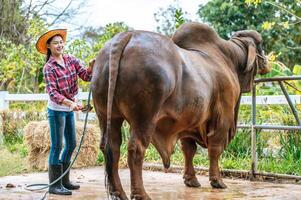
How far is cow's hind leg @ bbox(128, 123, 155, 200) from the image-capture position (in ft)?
15.8

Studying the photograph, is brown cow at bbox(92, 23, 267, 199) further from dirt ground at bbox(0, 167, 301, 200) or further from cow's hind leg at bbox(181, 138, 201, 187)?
dirt ground at bbox(0, 167, 301, 200)

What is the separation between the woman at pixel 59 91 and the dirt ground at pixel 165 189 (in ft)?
1.05

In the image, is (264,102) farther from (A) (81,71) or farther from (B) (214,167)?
(A) (81,71)

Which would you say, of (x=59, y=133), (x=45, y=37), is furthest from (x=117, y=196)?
(x=45, y=37)

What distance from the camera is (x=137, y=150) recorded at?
4836 mm

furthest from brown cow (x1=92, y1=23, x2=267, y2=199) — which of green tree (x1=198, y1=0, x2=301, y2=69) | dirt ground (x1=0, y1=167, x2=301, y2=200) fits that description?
green tree (x1=198, y1=0, x2=301, y2=69)

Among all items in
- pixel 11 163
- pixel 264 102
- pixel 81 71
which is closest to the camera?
pixel 81 71

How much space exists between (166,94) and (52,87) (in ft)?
4.19

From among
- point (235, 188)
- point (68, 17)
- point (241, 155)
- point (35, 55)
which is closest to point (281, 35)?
point (68, 17)

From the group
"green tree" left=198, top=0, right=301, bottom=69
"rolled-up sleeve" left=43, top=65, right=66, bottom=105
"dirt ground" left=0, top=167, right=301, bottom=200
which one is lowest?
"dirt ground" left=0, top=167, right=301, bottom=200

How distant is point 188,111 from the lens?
5.32 meters

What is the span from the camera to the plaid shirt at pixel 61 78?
5.47m

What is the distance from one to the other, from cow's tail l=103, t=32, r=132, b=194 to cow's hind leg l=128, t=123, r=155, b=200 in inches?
8.8

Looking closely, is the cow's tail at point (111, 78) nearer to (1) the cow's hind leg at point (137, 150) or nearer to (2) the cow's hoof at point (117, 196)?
(2) the cow's hoof at point (117, 196)
